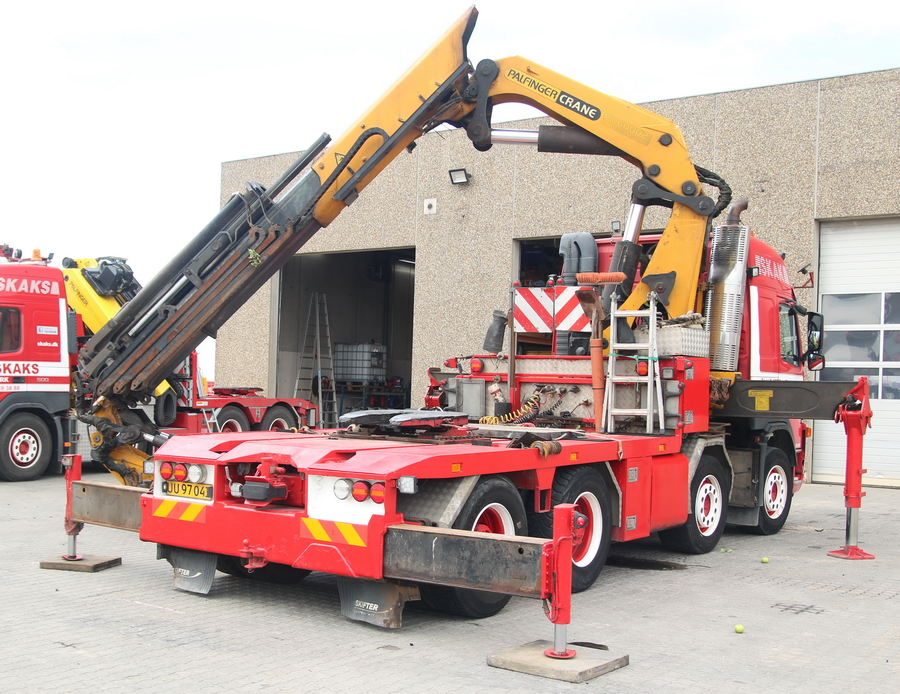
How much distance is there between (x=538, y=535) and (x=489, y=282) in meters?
12.1

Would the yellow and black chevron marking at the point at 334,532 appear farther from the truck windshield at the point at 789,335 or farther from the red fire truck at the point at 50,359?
the red fire truck at the point at 50,359

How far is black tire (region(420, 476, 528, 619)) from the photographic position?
5719mm

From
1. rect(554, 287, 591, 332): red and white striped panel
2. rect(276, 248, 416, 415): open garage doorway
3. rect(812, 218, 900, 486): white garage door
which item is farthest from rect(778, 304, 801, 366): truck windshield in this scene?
rect(276, 248, 416, 415): open garage doorway

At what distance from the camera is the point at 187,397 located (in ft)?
47.4

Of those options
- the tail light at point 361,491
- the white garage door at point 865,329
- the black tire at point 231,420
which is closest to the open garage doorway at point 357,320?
the black tire at point 231,420

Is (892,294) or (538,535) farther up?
(892,294)

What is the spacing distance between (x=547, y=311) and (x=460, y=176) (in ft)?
31.6

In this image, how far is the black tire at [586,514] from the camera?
664 centimetres

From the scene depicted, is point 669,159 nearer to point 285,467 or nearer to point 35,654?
point 285,467

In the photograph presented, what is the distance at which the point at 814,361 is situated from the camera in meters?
11.0

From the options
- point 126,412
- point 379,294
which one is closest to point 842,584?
point 126,412

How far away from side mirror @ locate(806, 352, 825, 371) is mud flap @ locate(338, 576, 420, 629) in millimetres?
7059

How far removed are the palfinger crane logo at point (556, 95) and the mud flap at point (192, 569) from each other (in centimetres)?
548

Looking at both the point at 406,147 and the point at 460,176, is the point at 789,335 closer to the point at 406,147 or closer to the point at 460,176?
the point at 406,147
